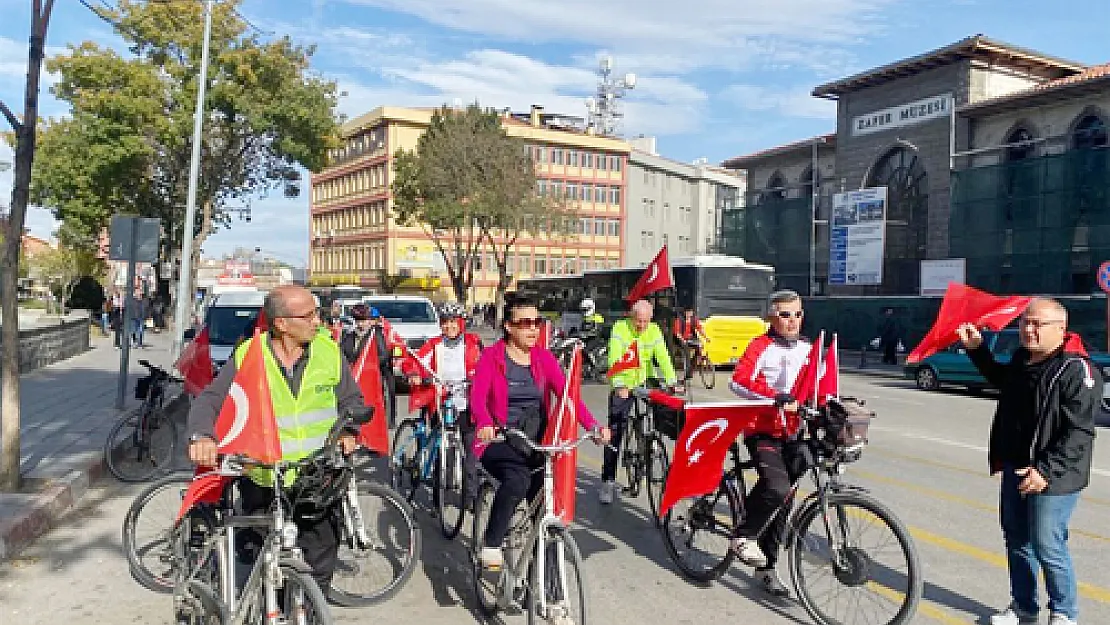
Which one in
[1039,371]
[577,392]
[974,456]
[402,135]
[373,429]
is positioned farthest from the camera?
[402,135]

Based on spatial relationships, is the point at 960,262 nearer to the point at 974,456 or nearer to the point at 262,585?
the point at 974,456

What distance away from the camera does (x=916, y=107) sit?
3647 cm

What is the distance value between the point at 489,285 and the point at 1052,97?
5272 centimetres

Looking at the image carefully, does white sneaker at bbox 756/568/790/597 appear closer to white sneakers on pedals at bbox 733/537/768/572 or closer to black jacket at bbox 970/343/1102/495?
white sneakers on pedals at bbox 733/537/768/572

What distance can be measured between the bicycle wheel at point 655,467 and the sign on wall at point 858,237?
3015 centimetres

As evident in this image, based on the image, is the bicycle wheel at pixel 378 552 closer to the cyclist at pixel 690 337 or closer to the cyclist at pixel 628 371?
the cyclist at pixel 628 371

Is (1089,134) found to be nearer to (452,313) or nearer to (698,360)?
(698,360)

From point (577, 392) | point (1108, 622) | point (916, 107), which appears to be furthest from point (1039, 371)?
point (916, 107)

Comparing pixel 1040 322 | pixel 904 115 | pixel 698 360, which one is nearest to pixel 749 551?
pixel 1040 322

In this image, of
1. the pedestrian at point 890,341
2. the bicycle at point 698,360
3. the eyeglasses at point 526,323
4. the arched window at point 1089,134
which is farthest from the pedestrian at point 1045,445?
the arched window at point 1089,134

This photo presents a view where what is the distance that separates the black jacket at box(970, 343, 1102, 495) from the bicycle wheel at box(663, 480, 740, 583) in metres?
1.63

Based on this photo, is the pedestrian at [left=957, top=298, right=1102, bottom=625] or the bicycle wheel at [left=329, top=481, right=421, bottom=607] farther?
the bicycle wheel at [left=329, top=481, right=421, bottom=607]

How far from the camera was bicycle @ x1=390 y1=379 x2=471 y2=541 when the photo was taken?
6629mm

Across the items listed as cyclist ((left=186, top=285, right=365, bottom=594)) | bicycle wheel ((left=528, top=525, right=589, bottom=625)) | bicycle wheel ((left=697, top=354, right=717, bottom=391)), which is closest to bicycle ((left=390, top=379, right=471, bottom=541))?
bicycle wheel ((left=528, top=525, right=589, bottom=625))
